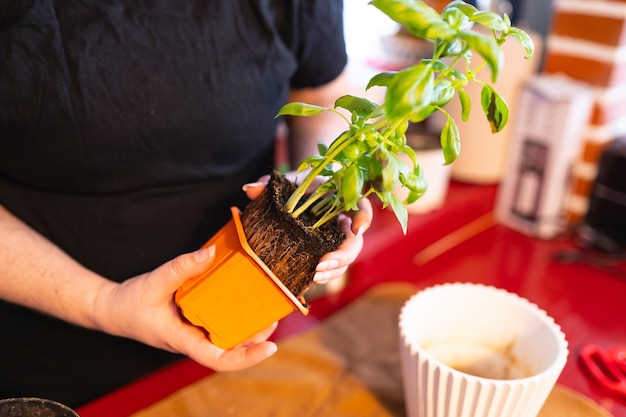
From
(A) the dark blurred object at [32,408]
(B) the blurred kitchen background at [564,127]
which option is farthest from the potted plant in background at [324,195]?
(B) the blurred kitchen background at [564,127]

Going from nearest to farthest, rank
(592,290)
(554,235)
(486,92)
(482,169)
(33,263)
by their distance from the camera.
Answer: (486,92)
(33,263)
(592,290)
(554,235)
(482,169)

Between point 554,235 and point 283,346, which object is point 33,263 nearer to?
point 283,346

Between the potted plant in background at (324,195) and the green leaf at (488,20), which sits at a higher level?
the green leaf at (488,20)

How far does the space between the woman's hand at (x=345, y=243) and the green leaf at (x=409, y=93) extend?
17 centimetres

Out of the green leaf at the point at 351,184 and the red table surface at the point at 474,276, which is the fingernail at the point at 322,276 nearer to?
the green leaf at the point at 351,184

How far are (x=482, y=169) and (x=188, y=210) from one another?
708mm

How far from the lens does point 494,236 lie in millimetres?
1140

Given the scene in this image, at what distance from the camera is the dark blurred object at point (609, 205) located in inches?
40.8

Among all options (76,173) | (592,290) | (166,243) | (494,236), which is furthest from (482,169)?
(76,173)

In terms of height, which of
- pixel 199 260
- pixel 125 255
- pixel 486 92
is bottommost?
pixel 125 255

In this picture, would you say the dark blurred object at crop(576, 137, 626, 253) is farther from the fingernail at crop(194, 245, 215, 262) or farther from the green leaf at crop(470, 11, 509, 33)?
the fingernail at crop(194, 245, 215, 262)

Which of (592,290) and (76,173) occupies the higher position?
(76,173)

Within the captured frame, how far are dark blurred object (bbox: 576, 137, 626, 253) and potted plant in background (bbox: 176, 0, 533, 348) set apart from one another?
0.63m

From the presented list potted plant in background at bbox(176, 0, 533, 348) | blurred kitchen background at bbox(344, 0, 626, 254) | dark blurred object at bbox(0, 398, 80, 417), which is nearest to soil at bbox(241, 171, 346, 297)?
potted plant in background at bbox(176, 0, 533, 348)
